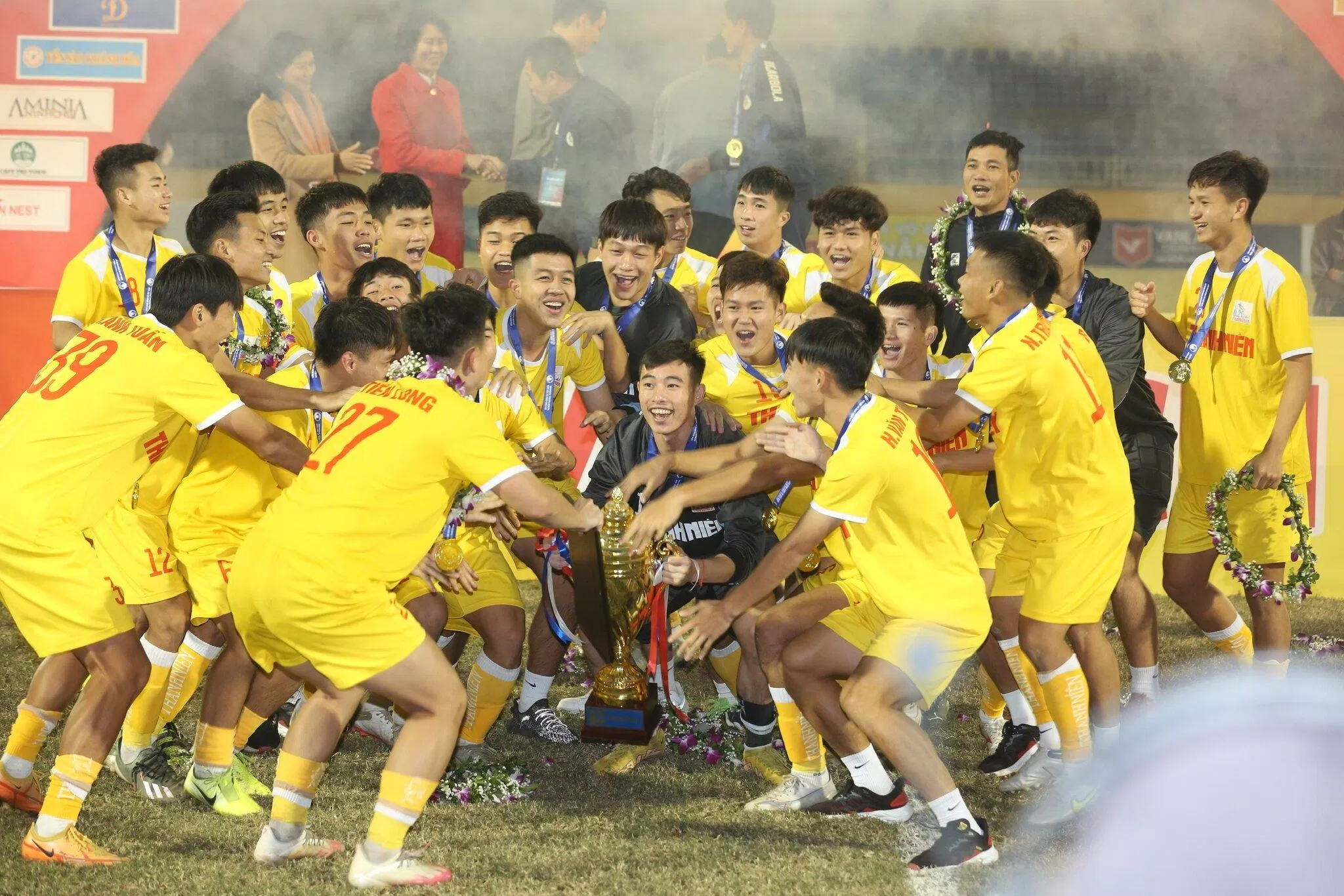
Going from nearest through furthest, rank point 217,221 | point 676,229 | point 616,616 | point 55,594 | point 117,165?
point 55,594 < point 616,616 < point 217,221 < point 117,165 < point 676,229

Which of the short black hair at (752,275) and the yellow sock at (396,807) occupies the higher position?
the short black hair at (752,275)

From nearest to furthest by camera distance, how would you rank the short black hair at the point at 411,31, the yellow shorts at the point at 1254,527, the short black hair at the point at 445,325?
the short black hair at the point at 445,325 → the yellow shorts at the point at 1254,527 → the short black hair at the point at 411,31

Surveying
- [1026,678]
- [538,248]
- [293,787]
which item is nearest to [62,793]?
[293,787]

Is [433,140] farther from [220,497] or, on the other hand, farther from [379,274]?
[220,497]

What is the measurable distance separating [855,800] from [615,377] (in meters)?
2.58

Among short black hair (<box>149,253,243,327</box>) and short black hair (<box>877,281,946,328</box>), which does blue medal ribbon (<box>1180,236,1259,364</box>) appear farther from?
short black hair (<box>149,253,243,327</box>)

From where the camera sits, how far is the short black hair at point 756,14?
414 inches

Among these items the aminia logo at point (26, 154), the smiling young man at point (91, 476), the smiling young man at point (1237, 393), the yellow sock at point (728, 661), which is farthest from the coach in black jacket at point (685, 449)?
the aminia logo at point (26, 154)

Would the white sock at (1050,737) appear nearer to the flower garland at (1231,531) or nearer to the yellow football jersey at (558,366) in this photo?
the flower garland at (1231,531)

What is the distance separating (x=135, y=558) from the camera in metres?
5.23

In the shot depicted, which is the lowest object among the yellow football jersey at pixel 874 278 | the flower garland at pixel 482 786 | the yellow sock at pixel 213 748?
the flower garland at pixel 482 786

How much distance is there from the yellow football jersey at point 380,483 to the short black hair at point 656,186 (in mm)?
3592

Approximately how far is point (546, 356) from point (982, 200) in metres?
2.58

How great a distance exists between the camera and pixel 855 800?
544 cm
